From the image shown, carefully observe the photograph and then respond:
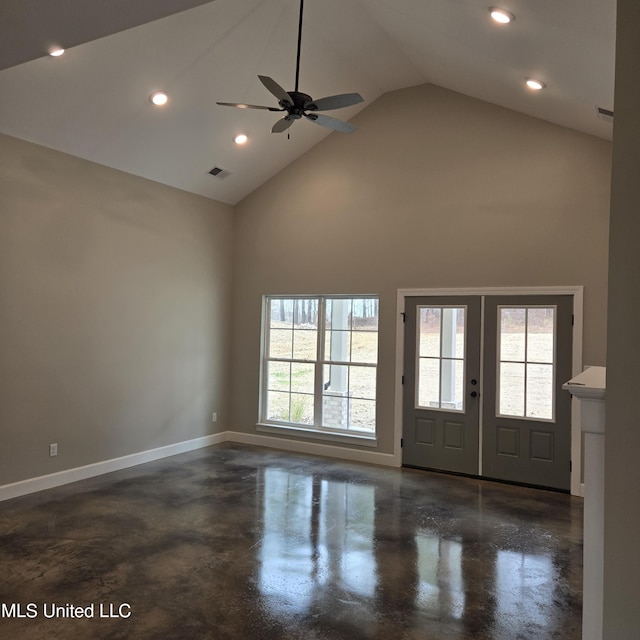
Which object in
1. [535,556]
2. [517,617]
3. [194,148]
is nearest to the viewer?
[517,617]

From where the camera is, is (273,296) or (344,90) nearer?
(344,90)

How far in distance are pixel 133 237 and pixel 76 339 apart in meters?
1.36

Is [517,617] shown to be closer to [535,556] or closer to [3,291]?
[535,556]

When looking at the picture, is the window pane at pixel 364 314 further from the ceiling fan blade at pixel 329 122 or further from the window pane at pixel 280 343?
the ceiling fan blade at pixel 329 122

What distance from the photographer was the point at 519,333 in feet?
18.0

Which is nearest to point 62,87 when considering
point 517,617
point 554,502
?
point 517,617

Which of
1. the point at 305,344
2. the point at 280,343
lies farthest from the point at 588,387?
the point at 280,343

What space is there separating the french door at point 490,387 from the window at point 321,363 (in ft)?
1.99

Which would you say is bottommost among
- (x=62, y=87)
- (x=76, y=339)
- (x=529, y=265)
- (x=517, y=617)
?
(x=517, y=617)

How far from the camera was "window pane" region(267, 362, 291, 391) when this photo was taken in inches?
278

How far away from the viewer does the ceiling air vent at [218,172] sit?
6.38 metres

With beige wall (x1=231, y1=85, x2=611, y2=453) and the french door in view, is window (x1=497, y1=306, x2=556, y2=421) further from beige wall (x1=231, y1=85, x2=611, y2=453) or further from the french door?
beige wall (x1=231, y1=85, x2=611, y2=453)

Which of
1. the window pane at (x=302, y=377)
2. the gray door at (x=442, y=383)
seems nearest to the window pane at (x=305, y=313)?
the window pane at (x=302, y=377)

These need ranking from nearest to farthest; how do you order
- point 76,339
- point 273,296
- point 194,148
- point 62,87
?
point 62,87
point 76,339
point 194,148
point 273,296
